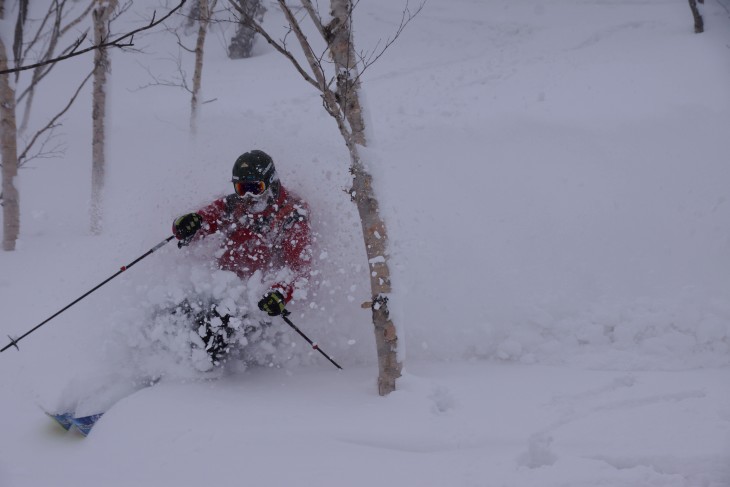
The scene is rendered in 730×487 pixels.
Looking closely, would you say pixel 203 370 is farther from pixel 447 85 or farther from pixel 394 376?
pixel 447 85

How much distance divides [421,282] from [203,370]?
2331 millimetres

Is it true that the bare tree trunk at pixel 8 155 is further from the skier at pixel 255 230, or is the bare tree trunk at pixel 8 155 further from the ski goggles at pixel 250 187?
the ski goggles at pixel 250 187

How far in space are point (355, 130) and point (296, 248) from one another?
1224 millimetres

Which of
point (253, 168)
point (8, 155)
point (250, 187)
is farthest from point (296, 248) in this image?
point (8, 155)

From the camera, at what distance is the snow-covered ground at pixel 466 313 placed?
328cm

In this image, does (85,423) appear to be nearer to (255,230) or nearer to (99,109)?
(255,230)

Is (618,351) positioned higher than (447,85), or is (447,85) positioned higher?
(447,85)

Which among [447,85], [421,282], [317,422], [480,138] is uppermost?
[447,85]

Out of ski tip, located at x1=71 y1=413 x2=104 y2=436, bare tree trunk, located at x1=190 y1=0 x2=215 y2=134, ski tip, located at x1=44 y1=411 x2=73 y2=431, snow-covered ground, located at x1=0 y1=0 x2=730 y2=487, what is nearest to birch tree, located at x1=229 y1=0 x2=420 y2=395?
snow-covered ground, located at x1=0 y1=0 x2=730 y2=487

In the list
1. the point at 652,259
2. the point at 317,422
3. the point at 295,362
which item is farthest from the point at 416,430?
the point at 652,259

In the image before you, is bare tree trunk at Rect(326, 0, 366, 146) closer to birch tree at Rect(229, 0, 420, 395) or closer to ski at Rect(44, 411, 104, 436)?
birch tree at Rect(229, 0, 420, 395)

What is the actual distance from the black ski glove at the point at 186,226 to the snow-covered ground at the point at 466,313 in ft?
0.94

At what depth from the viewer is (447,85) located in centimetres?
1194

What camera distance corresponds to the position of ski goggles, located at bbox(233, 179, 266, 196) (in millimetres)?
4371
